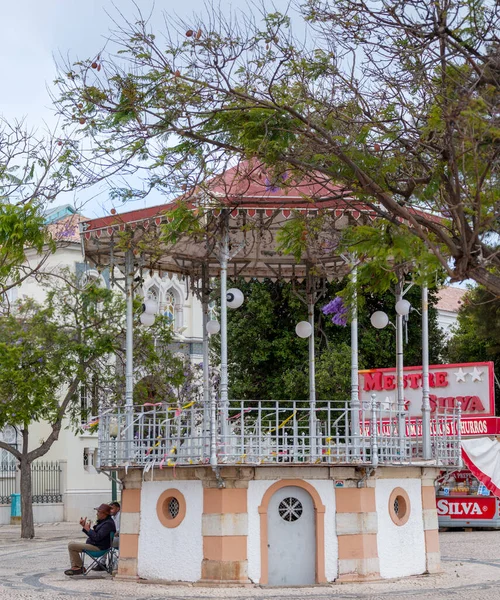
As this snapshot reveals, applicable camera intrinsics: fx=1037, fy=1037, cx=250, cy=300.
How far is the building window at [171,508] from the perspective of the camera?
1548 cm

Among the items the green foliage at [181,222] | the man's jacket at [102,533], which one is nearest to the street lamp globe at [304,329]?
the man's jacket at [102,533]

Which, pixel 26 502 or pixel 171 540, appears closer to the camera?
pixel 171 540

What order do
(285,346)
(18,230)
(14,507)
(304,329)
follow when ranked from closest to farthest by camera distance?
(18,230)
(304,329)
(285,346)
(14,507)

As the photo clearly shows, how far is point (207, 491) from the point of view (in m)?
15.2

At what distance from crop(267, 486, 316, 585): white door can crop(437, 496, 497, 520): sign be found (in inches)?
585

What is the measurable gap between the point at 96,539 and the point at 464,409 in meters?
14.9

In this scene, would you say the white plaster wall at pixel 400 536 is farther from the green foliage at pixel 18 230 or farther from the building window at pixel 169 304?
the building window at pixel 169 304

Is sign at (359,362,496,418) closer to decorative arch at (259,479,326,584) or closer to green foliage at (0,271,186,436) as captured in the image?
green foliage at (0,271,186,436)

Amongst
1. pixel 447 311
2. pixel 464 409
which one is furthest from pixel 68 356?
pixel 447 311

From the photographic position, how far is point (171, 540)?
15531 millimetres

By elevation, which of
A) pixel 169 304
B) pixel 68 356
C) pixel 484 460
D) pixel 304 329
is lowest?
pixel 484 460

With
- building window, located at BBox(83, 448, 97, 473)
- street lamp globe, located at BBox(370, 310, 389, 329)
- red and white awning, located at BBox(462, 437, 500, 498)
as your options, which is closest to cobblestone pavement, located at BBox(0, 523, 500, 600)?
red and white awning, located at BBox(462, 437, 500, 498)

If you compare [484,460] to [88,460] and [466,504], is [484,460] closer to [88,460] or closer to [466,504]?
[466,504]

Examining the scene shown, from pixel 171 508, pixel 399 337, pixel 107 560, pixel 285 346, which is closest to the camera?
pixel 171 508
